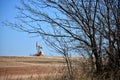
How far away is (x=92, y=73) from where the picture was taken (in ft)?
33.0

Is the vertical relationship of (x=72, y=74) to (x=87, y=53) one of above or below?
below

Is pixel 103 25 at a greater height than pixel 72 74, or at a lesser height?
greater

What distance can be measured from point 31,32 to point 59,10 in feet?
4.05

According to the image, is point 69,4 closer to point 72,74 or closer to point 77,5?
point 77,5

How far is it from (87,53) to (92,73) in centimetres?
69

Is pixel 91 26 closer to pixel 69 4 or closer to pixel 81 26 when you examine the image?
pixel 81 26

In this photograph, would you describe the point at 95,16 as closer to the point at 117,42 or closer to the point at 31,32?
the point at 117,42

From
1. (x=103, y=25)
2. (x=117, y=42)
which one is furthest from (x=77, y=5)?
(x=117, y=42)

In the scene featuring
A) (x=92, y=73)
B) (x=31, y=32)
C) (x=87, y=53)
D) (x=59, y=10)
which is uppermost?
(x=59, y=10)

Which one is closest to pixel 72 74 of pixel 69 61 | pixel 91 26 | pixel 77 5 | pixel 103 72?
pixel 69 61

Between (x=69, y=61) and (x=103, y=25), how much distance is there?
5.37 feet

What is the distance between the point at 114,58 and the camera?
32.9 feet

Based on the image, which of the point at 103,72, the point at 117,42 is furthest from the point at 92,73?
the point at 117,42

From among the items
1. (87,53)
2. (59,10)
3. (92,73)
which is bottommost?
(92,73)
